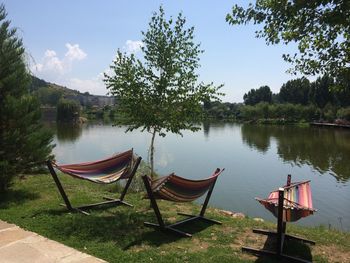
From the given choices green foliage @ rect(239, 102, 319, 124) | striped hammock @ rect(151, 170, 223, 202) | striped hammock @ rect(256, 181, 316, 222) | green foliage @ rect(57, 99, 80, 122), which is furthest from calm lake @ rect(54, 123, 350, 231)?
green foliage @ rect(57, 99, 80, 122)

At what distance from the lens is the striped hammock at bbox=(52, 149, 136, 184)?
6695mm

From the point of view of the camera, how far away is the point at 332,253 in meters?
5.42

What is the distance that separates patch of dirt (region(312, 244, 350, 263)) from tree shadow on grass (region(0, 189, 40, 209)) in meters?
5.56

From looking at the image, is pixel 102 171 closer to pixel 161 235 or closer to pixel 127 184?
pixel 127 184

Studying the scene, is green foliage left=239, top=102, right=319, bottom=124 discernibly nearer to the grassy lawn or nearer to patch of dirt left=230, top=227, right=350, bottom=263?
the grassy lawn

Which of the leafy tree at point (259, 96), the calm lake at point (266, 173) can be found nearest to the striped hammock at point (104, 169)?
the calm lake at point (266, 173)

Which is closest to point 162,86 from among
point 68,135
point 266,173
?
point 266,173

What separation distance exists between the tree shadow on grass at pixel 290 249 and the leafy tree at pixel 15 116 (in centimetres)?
527

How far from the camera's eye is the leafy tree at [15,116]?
25.2ft

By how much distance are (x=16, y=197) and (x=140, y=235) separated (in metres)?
3.53

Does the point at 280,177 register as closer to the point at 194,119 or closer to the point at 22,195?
the point at 194,119

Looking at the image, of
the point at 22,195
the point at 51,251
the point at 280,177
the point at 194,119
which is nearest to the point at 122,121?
the point at 194,119

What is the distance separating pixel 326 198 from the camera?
14547mm

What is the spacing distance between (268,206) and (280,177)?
46.2ft
